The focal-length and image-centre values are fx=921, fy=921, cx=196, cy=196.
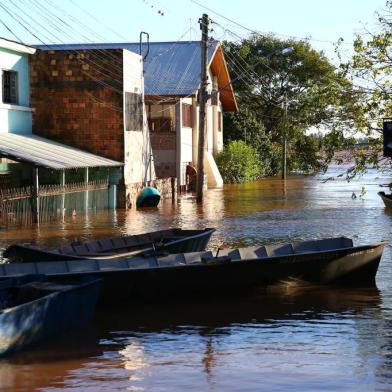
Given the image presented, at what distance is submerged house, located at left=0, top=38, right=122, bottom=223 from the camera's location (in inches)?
1228

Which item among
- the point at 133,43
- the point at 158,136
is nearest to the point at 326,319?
the point at 158,136

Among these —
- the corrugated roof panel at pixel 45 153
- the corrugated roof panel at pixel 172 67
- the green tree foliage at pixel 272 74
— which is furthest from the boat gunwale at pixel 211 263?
the green tree foliage at pixel 272 74

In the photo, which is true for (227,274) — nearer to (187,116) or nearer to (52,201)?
(52,201)

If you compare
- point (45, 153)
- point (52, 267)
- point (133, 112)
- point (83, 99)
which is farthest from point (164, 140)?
point (52, 267)

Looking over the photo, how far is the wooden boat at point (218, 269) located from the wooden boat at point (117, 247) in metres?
1.49

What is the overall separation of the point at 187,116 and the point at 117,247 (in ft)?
101

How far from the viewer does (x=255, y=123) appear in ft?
228

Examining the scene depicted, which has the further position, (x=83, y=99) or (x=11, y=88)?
(x=83, y=99)

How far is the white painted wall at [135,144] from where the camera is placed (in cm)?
3872

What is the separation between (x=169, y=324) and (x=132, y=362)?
8.26 ft

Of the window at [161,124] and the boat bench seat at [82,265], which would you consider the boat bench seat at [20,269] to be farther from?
the window at [161,124]

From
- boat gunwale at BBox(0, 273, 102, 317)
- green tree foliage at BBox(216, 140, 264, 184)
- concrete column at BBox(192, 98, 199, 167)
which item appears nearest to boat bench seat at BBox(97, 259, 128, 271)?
boat gunwale at BBox(0, 273, 102, 317)

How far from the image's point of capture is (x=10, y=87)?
3597 centimetres

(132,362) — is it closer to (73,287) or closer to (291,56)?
(73,287)
